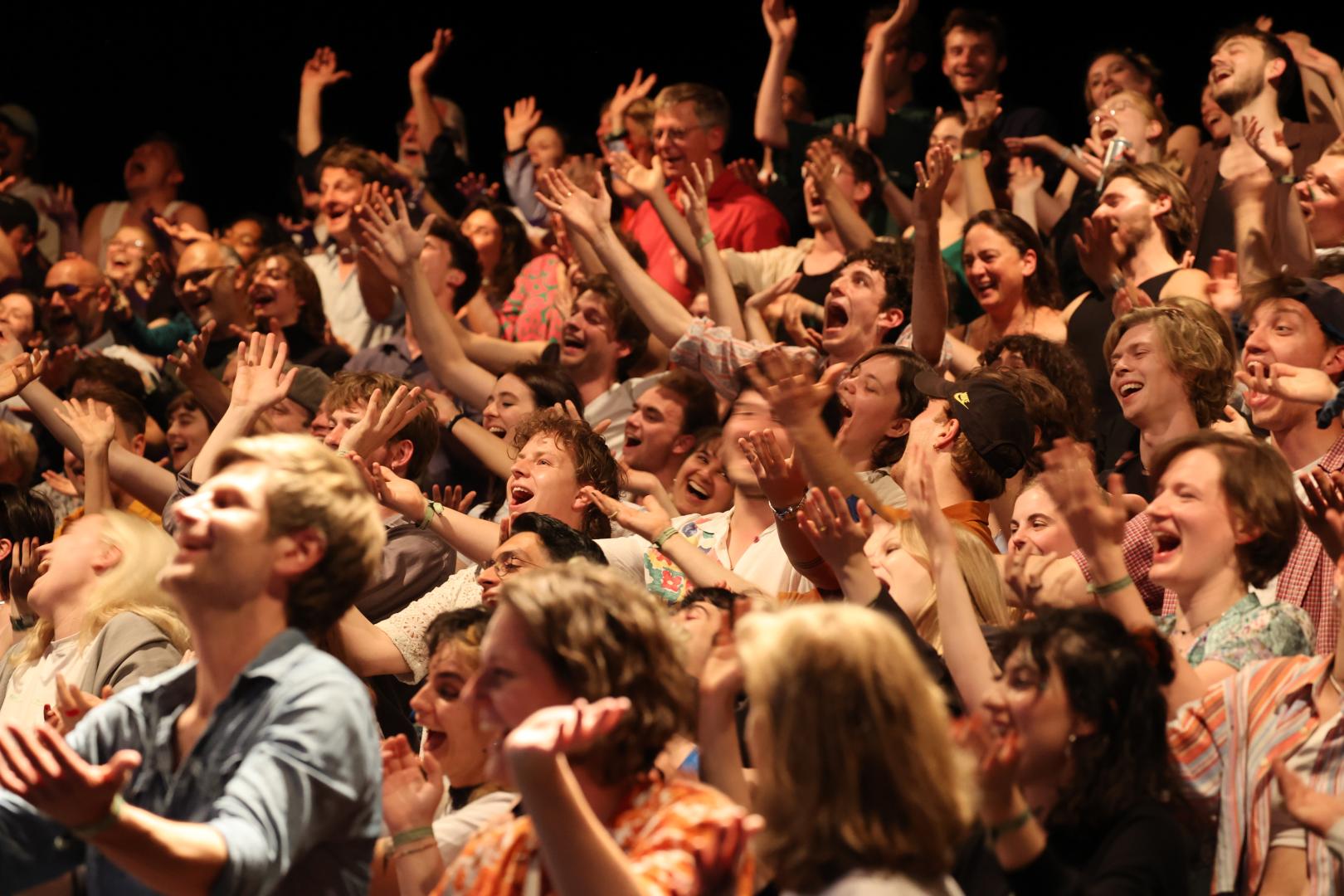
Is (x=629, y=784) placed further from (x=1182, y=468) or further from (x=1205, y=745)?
(x=1182, y=468)

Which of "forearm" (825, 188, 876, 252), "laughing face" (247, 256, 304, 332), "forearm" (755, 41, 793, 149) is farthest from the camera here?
"forearm" (755, 41, 793, 149)

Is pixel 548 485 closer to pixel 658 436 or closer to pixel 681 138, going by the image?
pixel 658 436

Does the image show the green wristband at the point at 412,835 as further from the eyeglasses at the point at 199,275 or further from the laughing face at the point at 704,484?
the eyeglasses at the point at 199,275

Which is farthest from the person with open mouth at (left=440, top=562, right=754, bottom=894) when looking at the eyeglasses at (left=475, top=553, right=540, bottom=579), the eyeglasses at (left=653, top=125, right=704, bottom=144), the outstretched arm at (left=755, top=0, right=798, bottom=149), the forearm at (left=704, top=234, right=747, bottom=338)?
the outstretched arm at (left=755, top=0, right=798, bottom=149)

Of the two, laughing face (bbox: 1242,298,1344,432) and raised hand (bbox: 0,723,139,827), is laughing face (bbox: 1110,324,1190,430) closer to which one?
laughing face (bbox: 1242,298,1344,432)

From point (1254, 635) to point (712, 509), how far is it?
2.13 meters

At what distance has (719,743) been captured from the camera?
238 cm

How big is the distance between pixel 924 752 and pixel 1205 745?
3.21ft

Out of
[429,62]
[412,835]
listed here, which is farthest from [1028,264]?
[429,62]

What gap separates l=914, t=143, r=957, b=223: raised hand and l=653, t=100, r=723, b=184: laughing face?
160 cm

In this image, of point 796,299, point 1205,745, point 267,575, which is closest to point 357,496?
point 267,575

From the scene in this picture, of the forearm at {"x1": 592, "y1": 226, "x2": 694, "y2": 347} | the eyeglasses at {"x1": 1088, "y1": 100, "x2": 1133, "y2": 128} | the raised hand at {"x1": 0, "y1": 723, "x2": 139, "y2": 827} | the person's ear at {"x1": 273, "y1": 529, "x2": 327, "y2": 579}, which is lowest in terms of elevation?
the raised hand at {"x1": 0, "y1": 723, "x2": 139, "y2": 827}

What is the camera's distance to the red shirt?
249 inches

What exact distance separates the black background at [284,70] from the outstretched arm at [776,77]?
1728 mm
